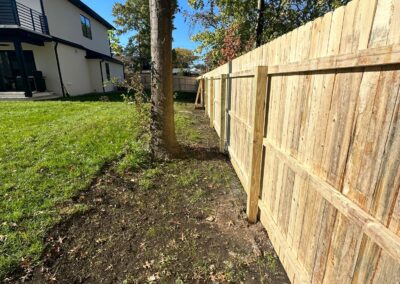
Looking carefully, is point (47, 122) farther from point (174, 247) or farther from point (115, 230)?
point (174, 247)

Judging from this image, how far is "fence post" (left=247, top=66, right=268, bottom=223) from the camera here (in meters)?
2.66

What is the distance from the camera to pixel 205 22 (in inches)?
701

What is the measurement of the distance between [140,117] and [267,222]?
140 inches

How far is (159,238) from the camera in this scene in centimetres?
277

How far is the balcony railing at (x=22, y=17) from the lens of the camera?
1244cm

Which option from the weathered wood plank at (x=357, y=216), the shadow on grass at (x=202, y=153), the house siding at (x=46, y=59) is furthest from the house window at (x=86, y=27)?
the weathered wood plank at (x=357, y=216)

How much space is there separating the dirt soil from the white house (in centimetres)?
1269

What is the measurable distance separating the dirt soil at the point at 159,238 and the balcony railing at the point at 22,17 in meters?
13.7

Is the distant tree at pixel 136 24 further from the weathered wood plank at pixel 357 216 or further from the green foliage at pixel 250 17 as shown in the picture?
the weathered wood plank at pixel 357 216

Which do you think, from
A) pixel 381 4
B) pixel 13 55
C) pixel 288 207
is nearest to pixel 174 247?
pixel 288 207

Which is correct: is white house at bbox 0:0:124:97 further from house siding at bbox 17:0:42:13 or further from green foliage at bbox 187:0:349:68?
green foliage at bbox 187:0:349:68

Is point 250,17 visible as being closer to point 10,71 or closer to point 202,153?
point 202,153

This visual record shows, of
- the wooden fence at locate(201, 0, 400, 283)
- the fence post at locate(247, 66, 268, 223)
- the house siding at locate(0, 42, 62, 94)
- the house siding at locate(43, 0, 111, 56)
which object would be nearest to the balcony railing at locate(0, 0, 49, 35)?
the house siding at locate(43, 0, 111, 56)

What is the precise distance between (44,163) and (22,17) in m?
13.4
